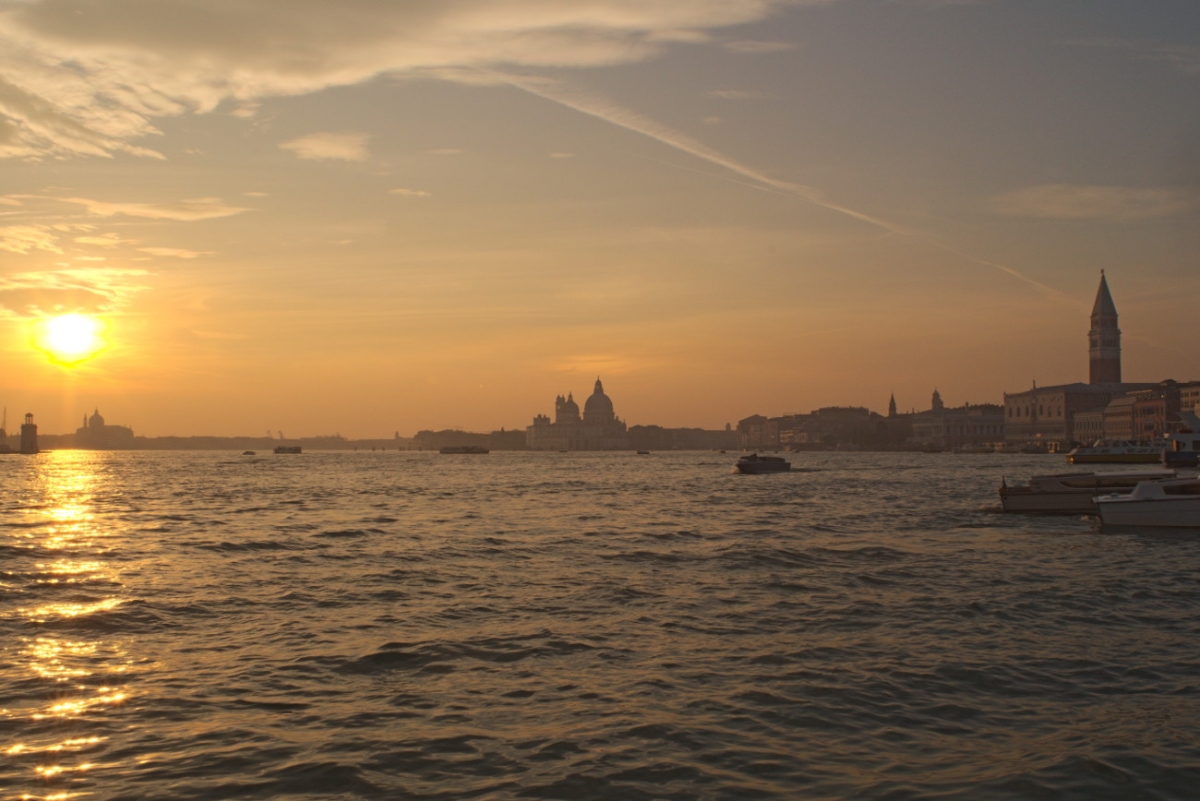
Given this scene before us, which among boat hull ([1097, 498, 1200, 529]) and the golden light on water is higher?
boat hull ([1097, 498, 1200, 529])

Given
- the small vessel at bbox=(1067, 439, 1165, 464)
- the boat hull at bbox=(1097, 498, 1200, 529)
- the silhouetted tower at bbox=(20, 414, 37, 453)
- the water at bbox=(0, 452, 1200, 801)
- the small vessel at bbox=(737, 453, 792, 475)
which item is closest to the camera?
the water at bbox=(0, 452, 1200, 801)

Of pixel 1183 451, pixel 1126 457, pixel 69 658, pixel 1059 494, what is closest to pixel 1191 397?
pixel 1126 457

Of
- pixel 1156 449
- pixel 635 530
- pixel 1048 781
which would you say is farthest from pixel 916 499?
pixel 1156 449

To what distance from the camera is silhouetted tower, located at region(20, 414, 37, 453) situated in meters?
172

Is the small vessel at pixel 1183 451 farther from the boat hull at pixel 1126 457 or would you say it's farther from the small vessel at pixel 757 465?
the small vessel at pixel 757 465

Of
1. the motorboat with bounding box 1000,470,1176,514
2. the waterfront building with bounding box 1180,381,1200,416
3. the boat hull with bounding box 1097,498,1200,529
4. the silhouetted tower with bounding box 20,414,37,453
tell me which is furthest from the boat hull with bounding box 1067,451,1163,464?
the silhouetted tower with bounding box 20,414,37,453

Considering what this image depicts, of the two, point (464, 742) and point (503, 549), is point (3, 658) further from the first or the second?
point (503, 549)

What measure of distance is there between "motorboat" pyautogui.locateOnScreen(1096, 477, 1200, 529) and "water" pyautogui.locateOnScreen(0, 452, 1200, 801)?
3.35 meters

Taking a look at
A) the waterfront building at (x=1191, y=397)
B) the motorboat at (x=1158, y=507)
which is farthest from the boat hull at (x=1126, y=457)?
the motorboat at (x=1158, y=507)

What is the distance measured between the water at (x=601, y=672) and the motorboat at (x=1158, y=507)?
132 inches

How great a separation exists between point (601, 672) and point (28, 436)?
185 metres

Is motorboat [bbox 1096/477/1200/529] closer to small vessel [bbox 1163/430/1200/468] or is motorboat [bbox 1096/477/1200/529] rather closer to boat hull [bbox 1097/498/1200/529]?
boat hull [bbox 1097/498/1200/529]

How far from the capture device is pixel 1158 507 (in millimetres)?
27734

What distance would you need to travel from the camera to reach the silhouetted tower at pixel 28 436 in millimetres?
171500
